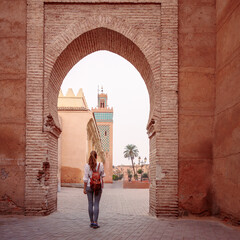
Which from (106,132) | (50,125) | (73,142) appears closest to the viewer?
(50,125)

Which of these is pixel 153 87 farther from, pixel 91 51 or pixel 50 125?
pixel 50 125

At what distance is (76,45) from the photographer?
935 cm

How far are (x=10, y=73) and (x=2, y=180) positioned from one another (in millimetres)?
2605

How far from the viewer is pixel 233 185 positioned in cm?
721

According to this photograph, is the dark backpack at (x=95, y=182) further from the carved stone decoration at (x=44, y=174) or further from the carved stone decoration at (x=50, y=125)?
the carved stone decoration at (x=50, y=125)

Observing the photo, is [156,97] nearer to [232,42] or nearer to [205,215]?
[232,42]

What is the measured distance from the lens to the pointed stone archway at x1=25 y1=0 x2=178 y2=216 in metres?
8.45

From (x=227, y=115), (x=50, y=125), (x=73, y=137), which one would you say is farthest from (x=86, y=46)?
(x=73, y=137)

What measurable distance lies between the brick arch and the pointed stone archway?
0.08 feet

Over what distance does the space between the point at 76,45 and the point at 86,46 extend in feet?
1.47

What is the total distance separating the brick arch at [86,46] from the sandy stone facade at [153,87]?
3cm

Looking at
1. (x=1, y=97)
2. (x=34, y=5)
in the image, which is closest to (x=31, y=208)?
(x=1, y=97)

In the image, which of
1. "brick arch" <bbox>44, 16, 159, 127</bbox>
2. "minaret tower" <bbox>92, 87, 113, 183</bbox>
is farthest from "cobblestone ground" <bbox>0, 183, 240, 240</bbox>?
"minaret tower" <bbox>92, 87, 113, 183</bbox>

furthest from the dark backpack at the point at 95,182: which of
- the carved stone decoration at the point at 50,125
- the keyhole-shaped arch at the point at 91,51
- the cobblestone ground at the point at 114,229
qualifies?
the keyhole-shaped arch at the point at 91,51
